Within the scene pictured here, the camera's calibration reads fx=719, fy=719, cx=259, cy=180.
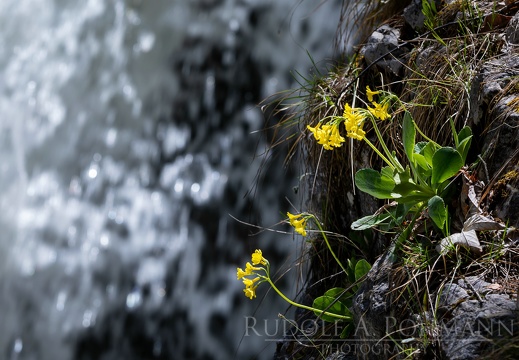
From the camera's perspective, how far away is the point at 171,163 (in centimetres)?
390

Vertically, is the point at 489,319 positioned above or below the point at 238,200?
above

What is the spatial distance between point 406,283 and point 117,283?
2.34 m

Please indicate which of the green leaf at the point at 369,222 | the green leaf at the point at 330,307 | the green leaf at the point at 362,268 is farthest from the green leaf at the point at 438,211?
the green leaf at the point at 330,307

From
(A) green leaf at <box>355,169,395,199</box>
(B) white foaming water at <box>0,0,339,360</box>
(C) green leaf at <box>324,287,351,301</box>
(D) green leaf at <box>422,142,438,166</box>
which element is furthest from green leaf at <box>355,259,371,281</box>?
(B) white foaming water at <box>0,0,339,360</box>

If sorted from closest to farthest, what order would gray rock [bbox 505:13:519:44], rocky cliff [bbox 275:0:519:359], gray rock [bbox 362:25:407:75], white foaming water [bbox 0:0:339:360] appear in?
1. rocky cliff [bbox 275:0:519:359]
2. gray rock [bbox 505:13:519:44]
3. gray rock [bbox 362:25:407:75]
4. white foaming water [bbox 0:0:339:360]

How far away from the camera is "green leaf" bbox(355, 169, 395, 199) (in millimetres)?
1752

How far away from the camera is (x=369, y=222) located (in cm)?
187

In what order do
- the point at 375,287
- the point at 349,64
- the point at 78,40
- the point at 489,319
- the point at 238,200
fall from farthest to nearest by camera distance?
1. the point at 78,40
2. the point at 238,200
3. the point at 349,64
4. the point at 375,287
5. the point at 489,319

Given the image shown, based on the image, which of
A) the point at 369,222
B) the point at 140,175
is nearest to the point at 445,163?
the point at 369,222

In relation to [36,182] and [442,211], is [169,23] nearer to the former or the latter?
[36,182]

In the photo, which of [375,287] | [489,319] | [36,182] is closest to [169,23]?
[36,182]

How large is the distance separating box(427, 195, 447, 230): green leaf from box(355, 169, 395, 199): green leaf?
0.11 meters

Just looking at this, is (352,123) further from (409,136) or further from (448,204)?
(448,204)

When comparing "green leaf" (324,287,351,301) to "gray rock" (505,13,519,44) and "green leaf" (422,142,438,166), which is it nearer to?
"green leaf" (422,142,438,166)
